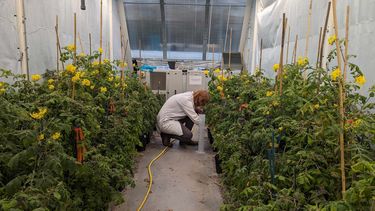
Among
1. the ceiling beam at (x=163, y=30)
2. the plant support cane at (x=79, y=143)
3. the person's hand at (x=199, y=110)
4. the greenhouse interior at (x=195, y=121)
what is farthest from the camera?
the ceiling beam at (x=163, y=30)

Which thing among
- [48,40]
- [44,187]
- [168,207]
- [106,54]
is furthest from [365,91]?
[106,54]

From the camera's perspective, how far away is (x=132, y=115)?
2570 mm

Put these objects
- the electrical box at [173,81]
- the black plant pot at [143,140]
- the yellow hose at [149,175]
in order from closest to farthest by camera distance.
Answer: the yellow hose at [149,175] < the black plant pot at [143,140] < the electrical box at [173,81]

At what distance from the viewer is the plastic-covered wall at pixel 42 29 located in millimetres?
2402

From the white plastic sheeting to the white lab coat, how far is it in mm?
1397

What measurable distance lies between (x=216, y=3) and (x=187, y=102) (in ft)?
13.4

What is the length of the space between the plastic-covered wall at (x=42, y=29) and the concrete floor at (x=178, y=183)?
4.84 feet

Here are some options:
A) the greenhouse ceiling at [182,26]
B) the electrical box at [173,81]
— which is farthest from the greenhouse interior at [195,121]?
the greenhouse ceiling at [182,26]

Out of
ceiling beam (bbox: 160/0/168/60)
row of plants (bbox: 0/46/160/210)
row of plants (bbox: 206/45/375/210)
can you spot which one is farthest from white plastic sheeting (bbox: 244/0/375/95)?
ceiling beam (bbox: 160/0/168/60)

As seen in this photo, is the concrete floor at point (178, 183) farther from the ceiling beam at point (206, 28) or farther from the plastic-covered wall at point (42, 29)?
the ceiling beam at point (206, 28)

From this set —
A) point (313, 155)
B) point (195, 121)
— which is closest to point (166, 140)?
point (195, 121)

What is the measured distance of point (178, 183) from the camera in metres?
2.79

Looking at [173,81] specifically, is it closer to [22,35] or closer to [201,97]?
[201,97]

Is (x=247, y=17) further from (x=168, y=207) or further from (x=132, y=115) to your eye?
(x=168, y=207)
